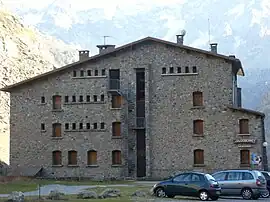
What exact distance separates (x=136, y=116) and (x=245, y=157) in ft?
36.7

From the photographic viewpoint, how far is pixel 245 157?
185 feet

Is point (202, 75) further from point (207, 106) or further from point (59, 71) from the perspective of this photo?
point (59, 71)

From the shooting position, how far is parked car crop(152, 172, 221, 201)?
1242 inches

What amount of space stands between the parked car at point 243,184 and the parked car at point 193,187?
2422 millimetres

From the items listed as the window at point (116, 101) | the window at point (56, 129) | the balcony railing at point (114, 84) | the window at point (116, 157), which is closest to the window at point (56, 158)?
the window at point (56, 129)

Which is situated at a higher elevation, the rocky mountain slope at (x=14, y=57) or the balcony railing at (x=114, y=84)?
the rocky mountain slope at (x=14, y=57)

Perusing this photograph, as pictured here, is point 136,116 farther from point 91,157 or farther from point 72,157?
point 72,157

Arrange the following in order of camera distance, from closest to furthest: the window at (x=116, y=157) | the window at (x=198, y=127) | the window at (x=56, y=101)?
the window at (x=198, y=127), the window at (x=116, y=157), the window at (x=56, y=101)

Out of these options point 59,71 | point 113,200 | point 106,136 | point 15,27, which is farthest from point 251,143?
point 15,27

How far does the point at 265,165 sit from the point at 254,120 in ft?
15.0

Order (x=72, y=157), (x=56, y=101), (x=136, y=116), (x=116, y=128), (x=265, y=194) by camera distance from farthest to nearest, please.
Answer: (x=56, y=101), (x=72, y=157), (x=116, y=128), (x=136, y=116), (x=265, y=194)

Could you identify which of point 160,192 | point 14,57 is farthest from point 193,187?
point 14,57

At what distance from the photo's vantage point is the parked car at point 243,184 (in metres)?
33.7

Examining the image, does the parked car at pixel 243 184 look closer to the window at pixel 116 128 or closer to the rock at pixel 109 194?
the rock at pixel 109 194
